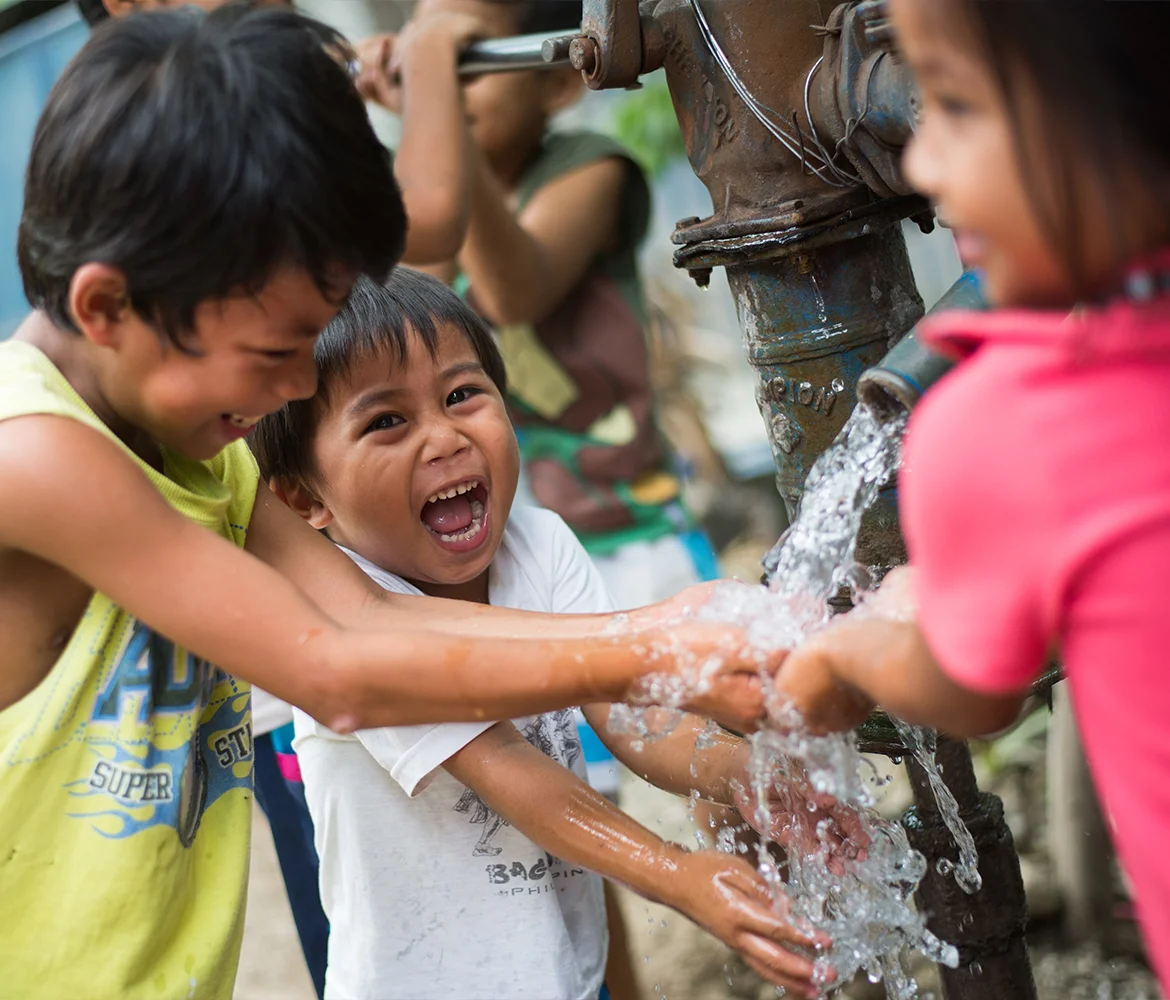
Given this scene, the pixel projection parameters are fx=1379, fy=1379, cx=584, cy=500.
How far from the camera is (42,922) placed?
1.48 meters

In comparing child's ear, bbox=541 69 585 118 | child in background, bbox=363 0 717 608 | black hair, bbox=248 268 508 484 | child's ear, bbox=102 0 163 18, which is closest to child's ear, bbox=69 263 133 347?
black hair, bbox=248 268 508 484

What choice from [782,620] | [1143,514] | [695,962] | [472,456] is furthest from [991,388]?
[695,962]

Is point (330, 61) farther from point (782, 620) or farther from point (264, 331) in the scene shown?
point (782, 620)

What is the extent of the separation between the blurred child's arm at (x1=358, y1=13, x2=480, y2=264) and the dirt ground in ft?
4.45

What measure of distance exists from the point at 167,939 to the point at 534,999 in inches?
19.9

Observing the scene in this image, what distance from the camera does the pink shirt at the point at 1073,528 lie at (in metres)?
0.92

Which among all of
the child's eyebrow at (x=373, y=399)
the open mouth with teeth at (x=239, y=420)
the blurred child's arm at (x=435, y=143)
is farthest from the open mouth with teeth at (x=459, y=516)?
the blurred child's arm at (x=435, y=143)

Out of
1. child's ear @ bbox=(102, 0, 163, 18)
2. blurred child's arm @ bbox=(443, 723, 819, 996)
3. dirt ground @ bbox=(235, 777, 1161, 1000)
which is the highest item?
child's ear @ bbox=(102, 0, 163, 18)

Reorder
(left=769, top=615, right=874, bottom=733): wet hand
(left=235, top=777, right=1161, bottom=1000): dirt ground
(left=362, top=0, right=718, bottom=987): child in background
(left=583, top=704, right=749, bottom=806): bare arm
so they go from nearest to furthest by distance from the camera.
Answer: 1. (left=769, top=615, right=874, bottom=733): wet hand
2. (left=583, top=704, right=749, bottom=806): bare arm
3. (left=235, top=777, right=1161, bottom=1000): dirt ground
4. (left=362, top=0, right=718, bottom=987): child in background

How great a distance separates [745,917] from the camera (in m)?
1.54

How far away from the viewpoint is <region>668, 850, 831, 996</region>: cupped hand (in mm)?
1513

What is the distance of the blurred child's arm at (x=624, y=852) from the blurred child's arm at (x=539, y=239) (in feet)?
4.41

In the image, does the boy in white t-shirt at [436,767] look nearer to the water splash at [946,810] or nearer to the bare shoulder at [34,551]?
the water splash at [946,810]

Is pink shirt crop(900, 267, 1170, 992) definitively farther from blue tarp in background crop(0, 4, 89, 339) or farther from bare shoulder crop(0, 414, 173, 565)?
blue tarp in background crop(0, 4, 89, 339)
